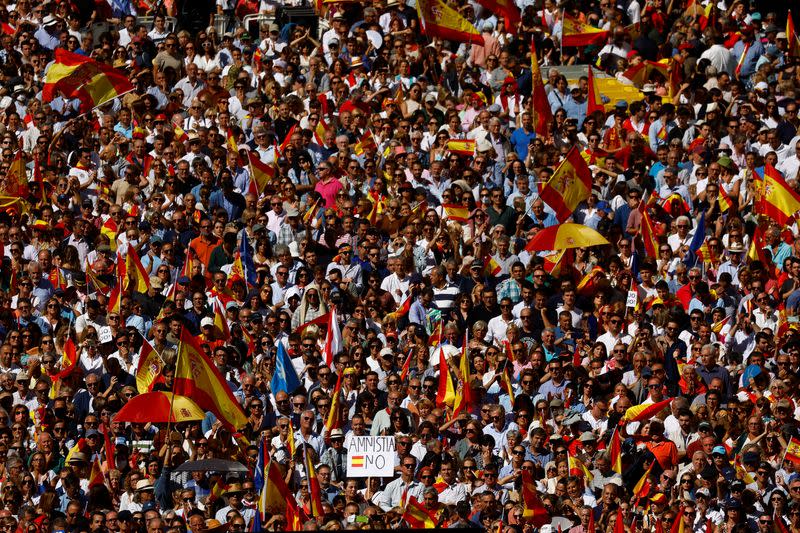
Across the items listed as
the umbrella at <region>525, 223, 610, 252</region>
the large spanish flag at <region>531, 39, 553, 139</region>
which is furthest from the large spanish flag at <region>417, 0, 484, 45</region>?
the umbrella at <region>525, 223, 610, 252</region>

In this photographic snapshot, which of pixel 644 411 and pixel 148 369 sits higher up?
pixel 644 411

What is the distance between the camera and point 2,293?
2422 centimetres

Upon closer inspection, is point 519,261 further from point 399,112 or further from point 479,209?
point 399,112

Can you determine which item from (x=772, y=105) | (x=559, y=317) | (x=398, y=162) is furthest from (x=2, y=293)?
(x=772, y=105)

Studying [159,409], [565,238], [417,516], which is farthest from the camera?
[565,238]

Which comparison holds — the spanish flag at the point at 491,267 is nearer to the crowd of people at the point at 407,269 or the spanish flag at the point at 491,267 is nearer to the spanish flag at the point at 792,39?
the crowd of people at the point at 407,269

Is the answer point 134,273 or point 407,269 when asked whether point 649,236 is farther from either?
point 134,273

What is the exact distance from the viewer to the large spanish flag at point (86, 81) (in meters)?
26.9

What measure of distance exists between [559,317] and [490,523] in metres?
3.05

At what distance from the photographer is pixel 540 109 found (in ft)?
82.8

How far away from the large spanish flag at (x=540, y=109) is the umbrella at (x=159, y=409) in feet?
18.8

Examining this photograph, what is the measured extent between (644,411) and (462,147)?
16.5 ft

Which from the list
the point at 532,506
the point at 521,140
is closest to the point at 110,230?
the point at 521,140

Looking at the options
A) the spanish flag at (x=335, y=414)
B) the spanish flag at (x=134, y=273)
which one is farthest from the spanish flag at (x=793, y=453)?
the spanish flag at (x=134, y=273)
